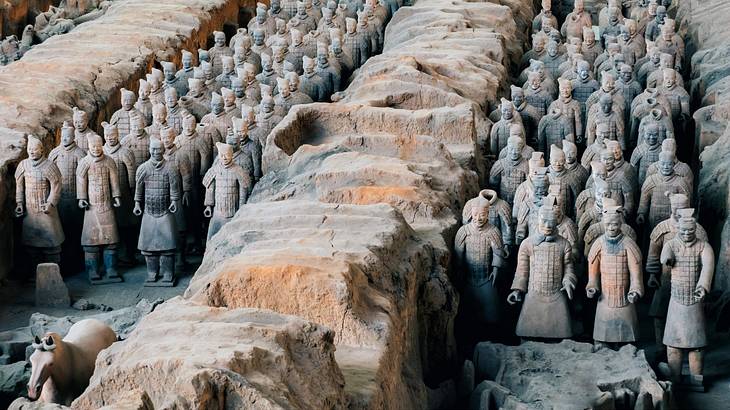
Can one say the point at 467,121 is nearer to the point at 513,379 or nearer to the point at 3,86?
the point at 513,379

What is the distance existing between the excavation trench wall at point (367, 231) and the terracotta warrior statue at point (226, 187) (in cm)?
24

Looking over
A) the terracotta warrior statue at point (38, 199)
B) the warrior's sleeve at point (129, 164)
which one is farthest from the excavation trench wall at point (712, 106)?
the terracotta warrior statue at point (38, 199)

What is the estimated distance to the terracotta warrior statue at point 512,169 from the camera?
1202 cm

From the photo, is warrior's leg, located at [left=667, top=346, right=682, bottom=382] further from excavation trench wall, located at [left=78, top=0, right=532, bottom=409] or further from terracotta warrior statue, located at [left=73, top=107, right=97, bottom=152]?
terracotta warrior statue, located at [left=73, top=107, right=97, bottom=152]

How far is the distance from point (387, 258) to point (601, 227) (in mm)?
2269

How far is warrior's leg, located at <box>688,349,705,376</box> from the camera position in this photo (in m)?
10.3

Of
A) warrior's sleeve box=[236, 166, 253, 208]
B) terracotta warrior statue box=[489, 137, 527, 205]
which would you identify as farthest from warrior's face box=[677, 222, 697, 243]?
warrior's sleeve box=[236, 166, 253, 208]

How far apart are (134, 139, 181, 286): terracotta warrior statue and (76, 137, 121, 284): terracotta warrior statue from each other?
0.77ft

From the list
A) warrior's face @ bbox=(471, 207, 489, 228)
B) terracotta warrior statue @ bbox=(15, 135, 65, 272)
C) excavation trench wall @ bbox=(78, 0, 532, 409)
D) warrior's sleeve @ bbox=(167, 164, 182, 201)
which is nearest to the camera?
excavation trench wall @ bbox=(78, 0, 532, 409)

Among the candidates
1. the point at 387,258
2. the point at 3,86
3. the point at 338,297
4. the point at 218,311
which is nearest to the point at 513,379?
the point at 387,258

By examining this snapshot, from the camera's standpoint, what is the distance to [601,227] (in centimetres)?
1075

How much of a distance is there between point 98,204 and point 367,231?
3.74 meters

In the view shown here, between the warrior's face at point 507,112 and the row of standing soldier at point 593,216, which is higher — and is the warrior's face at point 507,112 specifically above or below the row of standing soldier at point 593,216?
above

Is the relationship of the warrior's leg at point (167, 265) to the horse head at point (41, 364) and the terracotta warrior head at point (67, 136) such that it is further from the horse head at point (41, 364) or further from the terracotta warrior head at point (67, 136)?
the horse head at point (41, 364)
